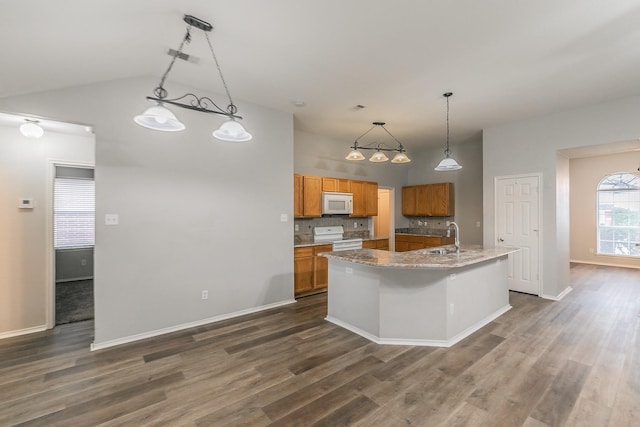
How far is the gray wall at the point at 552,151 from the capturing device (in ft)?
13.2

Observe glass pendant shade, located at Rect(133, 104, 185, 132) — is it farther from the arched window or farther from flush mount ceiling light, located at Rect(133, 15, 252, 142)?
the arched window

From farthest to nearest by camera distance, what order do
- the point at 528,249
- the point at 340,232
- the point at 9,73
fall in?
1. the point at 340,232
2. the point at 528,249
3. the point at 9,73

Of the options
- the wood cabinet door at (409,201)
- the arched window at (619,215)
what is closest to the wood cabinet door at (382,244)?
the wood cabinet door at (409,201)

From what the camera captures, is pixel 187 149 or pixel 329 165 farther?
pixel 329 165

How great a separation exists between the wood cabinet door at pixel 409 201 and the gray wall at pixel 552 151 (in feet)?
6.25

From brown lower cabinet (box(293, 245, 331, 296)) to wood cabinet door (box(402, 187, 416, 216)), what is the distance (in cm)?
304

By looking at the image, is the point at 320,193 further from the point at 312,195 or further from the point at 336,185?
the point at 336,185

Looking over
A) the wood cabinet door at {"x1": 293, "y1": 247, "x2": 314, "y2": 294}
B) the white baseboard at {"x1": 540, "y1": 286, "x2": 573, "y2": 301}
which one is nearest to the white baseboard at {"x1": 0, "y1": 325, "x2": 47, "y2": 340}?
the wood cabinet door at {"x1": 293, "y1": 247, "x2": 314, "y2": 294}

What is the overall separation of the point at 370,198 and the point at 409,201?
1.46 m

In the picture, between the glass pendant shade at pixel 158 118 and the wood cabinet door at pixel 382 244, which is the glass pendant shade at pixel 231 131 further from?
the wood cabinet door at pixel 382 244

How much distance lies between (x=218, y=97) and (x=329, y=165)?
2.77 meters

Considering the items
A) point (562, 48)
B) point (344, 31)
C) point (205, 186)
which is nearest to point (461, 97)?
point (562, 48)

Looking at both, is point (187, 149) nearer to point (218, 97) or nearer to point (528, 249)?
point (218, 97)

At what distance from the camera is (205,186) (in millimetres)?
3666
